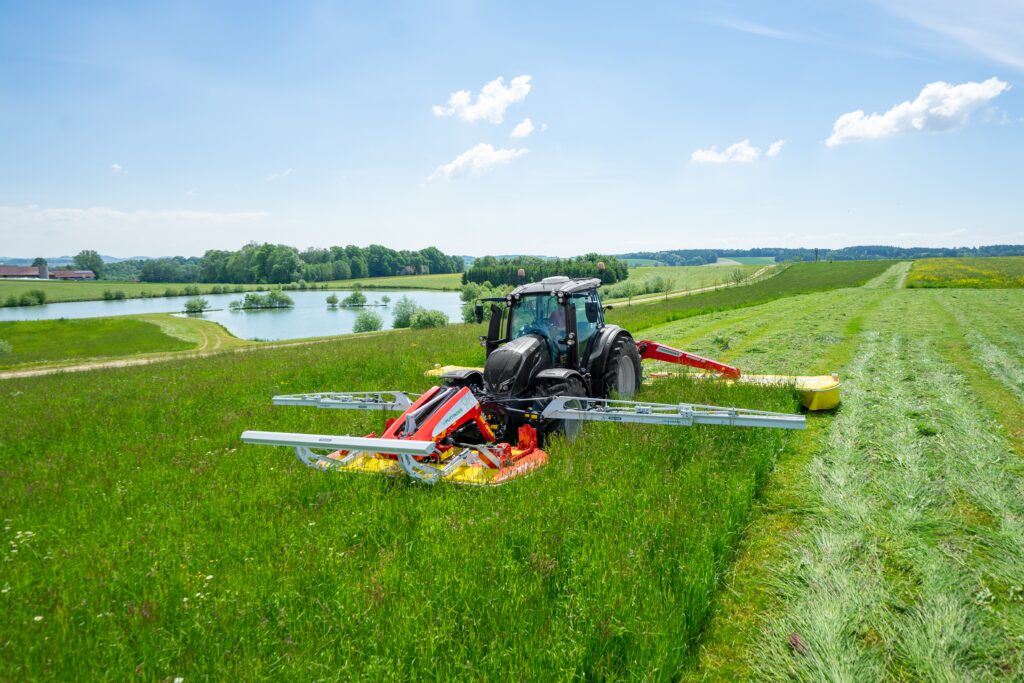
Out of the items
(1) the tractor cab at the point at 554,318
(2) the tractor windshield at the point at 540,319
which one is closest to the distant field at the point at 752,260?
(1) the tractor cab at the point at 554,318

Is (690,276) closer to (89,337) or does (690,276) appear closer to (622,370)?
(89,337)

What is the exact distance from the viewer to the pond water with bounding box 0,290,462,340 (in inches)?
2318

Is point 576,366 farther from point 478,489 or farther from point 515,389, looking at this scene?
point 478,489

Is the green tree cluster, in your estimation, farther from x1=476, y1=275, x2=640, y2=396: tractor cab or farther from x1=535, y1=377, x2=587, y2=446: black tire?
x1=535, y1=377, x2=587, y2=446: black tire

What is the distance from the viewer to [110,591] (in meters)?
3.40

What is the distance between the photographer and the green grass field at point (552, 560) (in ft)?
9.41

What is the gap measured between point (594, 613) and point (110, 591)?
3.05 meters

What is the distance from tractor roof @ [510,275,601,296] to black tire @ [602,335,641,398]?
0.99 meters

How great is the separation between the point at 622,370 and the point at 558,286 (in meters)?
1.83

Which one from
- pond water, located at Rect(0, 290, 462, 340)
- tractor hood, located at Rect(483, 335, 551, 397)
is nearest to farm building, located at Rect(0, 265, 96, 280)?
pond water, located at Rect(0, 290, 462, 340)

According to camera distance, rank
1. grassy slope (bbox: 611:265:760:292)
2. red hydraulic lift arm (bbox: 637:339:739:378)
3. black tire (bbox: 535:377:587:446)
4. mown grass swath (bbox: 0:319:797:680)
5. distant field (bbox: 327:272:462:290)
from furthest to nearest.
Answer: distant field (bbox: 327:272:462:290) < grassy slope (bbox: 611:265:760:292) < red hydraulic lift arm (bbox: 637:339:739:378) < black tire (bbox: 535:377:587:446) < mown grass swath (bbox: 0:319:797:680)

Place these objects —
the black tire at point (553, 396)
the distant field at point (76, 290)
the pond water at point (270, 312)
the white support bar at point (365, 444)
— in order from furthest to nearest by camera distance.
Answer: the distant field at point (76, 290) < the pond water at point (270, 312) < the black tire at point (553, 396) < the white support bar at point (365, 444)

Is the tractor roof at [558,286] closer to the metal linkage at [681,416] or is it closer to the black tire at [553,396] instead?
the black tire at [553,396]

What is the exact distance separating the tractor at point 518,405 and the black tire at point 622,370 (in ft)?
0.06
